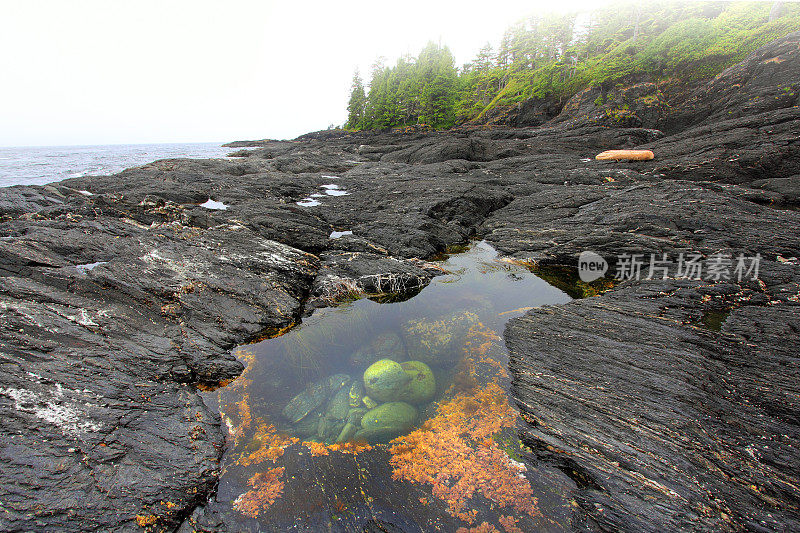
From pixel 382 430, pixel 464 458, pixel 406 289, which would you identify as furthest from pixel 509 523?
pixel 406 289

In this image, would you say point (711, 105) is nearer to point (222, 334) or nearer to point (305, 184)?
point (305, 184)

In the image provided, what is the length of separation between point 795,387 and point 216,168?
3268cm

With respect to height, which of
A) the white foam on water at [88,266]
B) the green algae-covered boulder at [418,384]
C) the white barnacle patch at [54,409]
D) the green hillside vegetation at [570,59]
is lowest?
the green algae-covered boulder at [418,384]

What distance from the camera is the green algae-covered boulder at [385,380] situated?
21.5 feet

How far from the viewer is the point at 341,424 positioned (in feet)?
19.6

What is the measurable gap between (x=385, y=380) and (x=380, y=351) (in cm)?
121

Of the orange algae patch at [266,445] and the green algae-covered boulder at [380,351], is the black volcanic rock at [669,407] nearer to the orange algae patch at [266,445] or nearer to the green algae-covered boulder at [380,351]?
the green algae-covered boulder at [380,351]

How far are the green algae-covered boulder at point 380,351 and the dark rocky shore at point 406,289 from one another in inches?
93.8

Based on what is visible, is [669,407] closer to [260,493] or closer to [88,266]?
[260,493]

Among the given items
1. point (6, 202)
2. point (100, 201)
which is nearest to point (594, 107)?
point (100, 201)

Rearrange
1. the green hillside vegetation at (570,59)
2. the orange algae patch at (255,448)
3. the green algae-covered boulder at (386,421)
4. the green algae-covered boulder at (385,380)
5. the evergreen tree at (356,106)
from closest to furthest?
the orange algae patch at (255,448)
the green algae-covered boulder at (386,421)
the green algae-covered boulder at (385,380)
the green hillside vegetation at (570,59)
the evergreen tree at (356,106)

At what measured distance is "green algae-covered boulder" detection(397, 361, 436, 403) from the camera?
6.45 metres

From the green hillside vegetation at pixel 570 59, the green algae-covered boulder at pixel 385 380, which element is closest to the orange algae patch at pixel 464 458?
the green algae-covered boulder at pixel 385 380

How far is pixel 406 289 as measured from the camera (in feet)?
34.4
